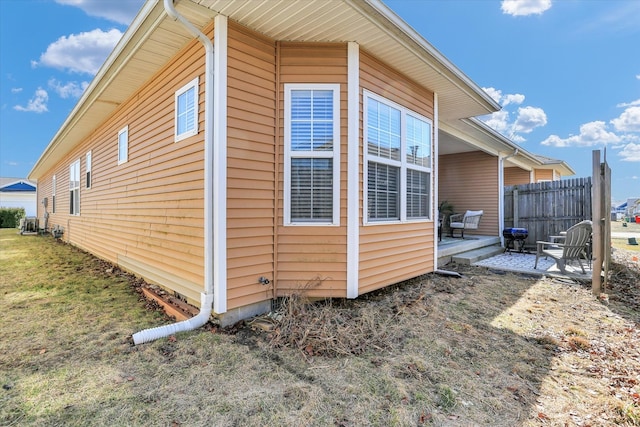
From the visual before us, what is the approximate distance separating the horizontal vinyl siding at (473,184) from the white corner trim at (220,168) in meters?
8.55

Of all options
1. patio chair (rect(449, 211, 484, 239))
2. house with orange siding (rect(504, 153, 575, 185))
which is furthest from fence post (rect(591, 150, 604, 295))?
house with orange siding (rect(504, 153, 575, 185))

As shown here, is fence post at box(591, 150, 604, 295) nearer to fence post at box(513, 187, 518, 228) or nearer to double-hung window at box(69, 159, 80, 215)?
fence post at box(513, 187, 518, 228)

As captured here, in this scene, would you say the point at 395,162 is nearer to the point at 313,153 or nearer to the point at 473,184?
the point at 313,153

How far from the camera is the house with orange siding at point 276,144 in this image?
3.15 metres

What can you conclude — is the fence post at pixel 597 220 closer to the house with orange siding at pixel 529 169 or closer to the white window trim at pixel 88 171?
the house with orange siding at pixel 529 169

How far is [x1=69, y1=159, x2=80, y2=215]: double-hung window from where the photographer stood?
29.6 feet

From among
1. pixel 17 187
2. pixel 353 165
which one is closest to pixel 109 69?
pixel 353 165

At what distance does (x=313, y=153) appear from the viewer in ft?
11.8

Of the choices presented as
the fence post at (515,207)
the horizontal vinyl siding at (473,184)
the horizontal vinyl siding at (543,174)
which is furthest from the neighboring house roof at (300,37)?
the horizontal vinyl siding at (543,174)

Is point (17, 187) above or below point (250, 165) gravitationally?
above

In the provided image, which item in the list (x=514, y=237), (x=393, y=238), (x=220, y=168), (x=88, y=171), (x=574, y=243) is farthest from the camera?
(x=514, y=237)

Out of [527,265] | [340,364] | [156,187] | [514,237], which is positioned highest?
[156,187]

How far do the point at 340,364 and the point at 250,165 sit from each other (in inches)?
85.7

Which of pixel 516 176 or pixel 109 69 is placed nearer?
pixel 109 69
